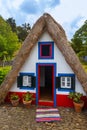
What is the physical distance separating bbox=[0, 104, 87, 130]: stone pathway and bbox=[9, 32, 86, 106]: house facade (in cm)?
→ 84

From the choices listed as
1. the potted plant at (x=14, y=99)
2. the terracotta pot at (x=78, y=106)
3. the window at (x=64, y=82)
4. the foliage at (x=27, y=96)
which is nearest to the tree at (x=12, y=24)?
the potted plant at (x=14, y=99)

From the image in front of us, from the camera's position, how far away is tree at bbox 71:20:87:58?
38.7 meters

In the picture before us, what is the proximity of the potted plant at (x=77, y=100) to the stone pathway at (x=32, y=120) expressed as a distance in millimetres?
311

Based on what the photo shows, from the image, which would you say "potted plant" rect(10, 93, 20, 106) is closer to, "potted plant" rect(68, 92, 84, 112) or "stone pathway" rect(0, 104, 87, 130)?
"stone pathway" rect(0, 104, 87, 130)

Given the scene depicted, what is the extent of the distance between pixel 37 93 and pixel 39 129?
3.53m

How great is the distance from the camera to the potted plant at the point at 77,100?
402 inches

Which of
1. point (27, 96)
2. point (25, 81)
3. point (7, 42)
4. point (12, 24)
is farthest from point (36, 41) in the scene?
point (12, 24)

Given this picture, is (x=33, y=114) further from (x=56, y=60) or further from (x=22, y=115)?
(x=56, y=60)

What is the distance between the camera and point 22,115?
969 centimetres

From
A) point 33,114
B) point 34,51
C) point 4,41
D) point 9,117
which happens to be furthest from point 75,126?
point 4,41

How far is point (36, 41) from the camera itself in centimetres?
1120

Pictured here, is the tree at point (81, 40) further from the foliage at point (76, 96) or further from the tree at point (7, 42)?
the foliage at point (76, 96)

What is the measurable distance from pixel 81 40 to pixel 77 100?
110ft

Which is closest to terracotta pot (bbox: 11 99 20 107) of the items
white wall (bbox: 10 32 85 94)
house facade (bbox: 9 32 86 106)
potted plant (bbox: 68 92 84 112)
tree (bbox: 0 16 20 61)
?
house facade (bbox: 9 32 86 106)
